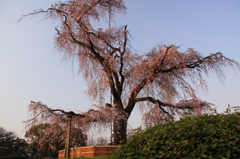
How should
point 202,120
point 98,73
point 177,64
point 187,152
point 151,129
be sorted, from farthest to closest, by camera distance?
point 98,73
point 177,64
point 151,129
point 202,120
point 187,152

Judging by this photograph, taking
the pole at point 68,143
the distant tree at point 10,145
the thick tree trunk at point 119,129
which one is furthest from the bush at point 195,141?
the distant tree at point 10,145

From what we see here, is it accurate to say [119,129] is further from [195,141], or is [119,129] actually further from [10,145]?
[10,145]

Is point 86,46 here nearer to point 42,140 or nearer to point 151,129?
point 42,140

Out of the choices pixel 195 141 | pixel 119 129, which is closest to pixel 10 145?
pixel 119 129

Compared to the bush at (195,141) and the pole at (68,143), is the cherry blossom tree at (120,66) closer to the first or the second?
the pole at (68,143)

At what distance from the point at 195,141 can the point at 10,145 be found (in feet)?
107

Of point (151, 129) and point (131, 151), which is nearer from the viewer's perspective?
point (131, 151)

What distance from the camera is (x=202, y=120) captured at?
12.1ft

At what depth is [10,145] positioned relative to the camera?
30875 millimetres

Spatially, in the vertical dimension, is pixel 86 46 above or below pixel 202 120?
above

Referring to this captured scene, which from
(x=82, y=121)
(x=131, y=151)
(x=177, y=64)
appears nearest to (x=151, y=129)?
(x=131, y=151)

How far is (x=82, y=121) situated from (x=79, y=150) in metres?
1.21

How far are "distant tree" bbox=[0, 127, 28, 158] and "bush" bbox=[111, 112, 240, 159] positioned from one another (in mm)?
31164

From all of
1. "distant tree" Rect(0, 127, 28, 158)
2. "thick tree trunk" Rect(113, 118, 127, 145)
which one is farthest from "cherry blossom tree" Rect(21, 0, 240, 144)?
"distant tree" Rect(0, 127, 28, 158)
